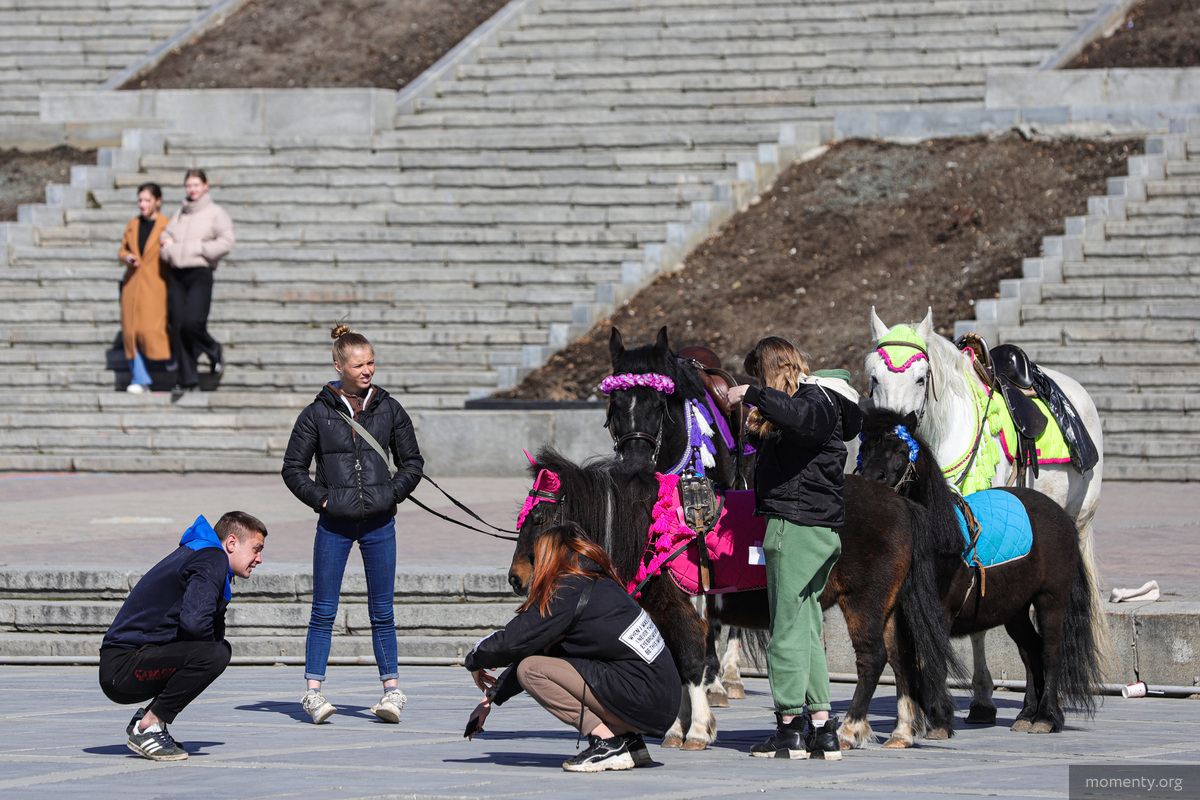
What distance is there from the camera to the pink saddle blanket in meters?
6.88

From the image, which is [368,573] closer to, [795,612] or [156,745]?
[156,745]

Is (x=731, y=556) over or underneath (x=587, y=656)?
over

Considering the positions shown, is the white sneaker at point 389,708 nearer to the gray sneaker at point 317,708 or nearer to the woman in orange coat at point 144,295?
the gray sneaker at point 317,708

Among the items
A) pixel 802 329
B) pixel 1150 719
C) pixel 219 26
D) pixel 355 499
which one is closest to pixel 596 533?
pixel 355 499

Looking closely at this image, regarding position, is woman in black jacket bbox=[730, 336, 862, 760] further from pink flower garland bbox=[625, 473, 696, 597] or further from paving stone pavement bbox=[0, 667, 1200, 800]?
pink flower garland bbox=[625, 473, 696, 597]

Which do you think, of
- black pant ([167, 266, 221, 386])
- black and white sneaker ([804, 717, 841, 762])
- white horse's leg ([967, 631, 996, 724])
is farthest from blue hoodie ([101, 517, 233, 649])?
black pant ([167, 266, 221, 386])

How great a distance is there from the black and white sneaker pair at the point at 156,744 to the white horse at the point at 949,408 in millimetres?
3630

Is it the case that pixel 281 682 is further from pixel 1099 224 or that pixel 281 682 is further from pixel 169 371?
pixel 1099 224

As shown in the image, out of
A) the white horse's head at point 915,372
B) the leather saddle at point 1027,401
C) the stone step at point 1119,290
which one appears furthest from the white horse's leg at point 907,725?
the stone step at point 1119,290

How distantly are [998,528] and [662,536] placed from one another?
1.77 metres

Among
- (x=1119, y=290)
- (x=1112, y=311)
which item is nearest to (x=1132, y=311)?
(x=1112, y=311)

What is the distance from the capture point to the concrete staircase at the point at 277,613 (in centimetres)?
995

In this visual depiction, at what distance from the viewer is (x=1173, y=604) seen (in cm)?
872

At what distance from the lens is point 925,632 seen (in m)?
7.05
